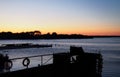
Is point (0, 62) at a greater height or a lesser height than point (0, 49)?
greater

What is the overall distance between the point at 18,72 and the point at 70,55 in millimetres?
5455

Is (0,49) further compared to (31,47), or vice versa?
(31,47)

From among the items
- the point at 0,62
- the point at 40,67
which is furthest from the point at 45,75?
the point at 0,62

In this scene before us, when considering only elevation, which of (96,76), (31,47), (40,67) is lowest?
(31,47)

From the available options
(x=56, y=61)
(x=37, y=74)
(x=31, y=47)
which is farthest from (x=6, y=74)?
(x=31, y=47)

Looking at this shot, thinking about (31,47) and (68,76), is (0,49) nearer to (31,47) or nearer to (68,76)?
(31,47)

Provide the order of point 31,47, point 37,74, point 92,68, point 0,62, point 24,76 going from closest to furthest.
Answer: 1. point 24,76
2. point 37,74
3. point 92,68
4. point 0,62
5. point 31,47

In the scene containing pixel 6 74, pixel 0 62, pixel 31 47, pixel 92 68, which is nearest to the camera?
pixel 6 74

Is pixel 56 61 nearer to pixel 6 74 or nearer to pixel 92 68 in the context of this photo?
pixel 92 68

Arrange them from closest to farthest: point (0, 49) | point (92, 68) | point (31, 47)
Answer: point (92, 68) → point (0, 49) → point (31, 47)

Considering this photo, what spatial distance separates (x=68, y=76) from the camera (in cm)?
1898

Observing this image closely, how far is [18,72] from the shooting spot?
1509cm

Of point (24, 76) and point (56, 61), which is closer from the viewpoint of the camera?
point (24, 76)

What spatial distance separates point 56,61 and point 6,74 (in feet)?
16.5
